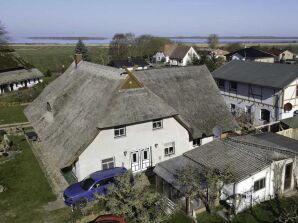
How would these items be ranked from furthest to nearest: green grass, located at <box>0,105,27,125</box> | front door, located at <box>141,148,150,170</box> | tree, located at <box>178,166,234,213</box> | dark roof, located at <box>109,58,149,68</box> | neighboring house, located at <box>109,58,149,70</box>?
dark roof, located at <box>109,58,149,68</box>
neighboring house, located at <box>109,58,149,70</box>
green grass, located at <box>0,105,27,125</box>
front door, located at <box>141,148,150,170</box>
tree, located at <box>178,166,234,213</box>

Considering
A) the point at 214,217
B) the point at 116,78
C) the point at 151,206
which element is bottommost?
the point at 214,217

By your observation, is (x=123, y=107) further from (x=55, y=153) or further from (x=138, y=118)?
(x=55, y=153)

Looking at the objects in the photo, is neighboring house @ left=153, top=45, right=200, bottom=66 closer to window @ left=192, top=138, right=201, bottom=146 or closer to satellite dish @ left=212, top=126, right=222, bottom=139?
window @ left=192, top=138, right=201, bottom=146

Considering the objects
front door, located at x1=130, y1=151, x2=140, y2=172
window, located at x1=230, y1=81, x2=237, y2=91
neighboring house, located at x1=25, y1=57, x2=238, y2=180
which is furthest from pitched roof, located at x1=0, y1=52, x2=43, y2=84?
front door, located at x1=130, y1=151, x2=140, y2=172

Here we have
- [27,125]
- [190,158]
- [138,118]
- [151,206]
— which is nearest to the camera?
[151,206]

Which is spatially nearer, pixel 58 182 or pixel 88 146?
pixel 88 146

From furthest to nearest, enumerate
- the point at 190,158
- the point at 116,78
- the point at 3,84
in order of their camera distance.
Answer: the point at 3,84, the point at 116,78, the point at 190,158

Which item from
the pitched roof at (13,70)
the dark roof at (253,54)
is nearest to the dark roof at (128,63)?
the pitched roof at (13,70)

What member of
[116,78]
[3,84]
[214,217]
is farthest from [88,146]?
[3,84]
